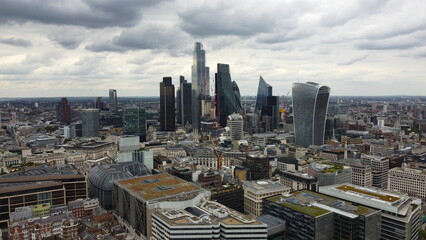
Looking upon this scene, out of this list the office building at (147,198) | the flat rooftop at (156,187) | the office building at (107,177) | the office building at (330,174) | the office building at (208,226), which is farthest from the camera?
the office building at (330,174)

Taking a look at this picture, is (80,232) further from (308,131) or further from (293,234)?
(308,131)

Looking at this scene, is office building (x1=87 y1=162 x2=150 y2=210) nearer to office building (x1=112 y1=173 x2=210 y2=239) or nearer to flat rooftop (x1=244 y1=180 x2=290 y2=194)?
office building (x1=112 y1=173 x2=210 y2=239)

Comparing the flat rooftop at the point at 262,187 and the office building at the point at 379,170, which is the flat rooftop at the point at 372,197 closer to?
the flat rooftop at the point at 262,187

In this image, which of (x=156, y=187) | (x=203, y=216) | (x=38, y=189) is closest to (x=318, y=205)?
(x=203, y=216)

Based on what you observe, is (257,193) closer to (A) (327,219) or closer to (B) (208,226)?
(A) (327,219)

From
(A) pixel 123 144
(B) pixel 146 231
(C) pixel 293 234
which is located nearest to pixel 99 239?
(B) pixel 146 231

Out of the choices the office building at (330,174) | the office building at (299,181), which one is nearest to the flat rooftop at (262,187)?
the office building at (299,181)
